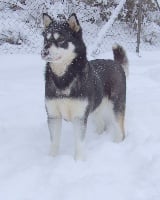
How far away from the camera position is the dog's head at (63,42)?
3.72 metres

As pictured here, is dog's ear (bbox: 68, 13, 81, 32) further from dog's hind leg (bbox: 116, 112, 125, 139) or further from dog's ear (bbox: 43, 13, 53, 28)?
dog's hind leg (bbox: 116, 112, 125, 139)

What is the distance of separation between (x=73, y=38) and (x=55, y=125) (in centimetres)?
89

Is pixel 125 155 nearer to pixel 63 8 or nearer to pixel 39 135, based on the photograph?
pixel 39 135

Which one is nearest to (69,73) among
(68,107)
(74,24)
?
(68,107)

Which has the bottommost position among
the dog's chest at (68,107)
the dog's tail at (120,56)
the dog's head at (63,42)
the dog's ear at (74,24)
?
the dog's chest at (68,107)

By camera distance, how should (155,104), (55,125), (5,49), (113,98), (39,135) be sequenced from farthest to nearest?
(5,49), (155,104), (39,135), (113,98), (55,125)

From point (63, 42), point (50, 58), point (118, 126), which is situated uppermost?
point (63, 42)

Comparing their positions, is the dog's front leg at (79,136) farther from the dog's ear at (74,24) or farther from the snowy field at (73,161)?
the dog's ear at (74,24)

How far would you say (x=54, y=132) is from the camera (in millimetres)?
4254

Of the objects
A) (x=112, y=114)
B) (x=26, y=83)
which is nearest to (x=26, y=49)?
(x=26, y=83)

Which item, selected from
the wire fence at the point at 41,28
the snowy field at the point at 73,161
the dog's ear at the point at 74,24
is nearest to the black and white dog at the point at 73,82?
the dog's ear at the point at 74,24

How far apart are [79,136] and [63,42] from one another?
3.05ft

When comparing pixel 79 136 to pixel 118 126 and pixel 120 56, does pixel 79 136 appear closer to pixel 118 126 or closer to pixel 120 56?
pixel 118 126

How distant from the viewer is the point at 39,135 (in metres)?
4.84
